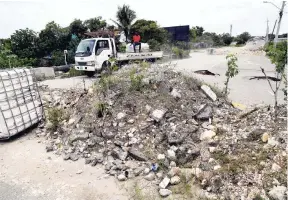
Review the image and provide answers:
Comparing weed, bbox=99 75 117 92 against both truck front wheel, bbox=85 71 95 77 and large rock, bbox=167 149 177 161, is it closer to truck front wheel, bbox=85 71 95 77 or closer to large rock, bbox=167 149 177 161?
large rock, bbox=167 149 177 161

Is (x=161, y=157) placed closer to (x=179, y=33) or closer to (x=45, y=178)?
(x=45, y=178)

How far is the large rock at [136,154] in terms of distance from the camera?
4.40 metres

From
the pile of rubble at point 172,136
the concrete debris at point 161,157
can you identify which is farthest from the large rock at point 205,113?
the concrete debris at point 161,157

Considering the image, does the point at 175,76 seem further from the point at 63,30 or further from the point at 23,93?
the point at 63,30

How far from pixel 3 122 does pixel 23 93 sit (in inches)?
32.9

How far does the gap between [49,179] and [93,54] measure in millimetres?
6687

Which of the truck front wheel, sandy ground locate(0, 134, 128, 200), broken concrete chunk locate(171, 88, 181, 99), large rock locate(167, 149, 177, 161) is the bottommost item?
sandy ground locate(0, 134, 128, 200)

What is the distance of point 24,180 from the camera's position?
4.18 meters

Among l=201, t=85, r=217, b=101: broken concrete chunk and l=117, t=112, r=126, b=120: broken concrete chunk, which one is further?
l=201, t=85, r=217, b=101: broken concrete chunk

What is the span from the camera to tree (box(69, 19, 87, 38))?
65.8 feet

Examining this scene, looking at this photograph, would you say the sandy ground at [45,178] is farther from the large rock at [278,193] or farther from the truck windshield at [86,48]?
the truck windshield at [86,48]

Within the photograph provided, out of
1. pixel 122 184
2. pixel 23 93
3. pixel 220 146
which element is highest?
pixel 23 93

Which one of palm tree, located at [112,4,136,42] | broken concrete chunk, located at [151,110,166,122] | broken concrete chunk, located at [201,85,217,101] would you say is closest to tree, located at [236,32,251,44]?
palm tree, located at [112,4,136,42]

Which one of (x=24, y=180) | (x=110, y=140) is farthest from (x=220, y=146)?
(x=24, y=180)
